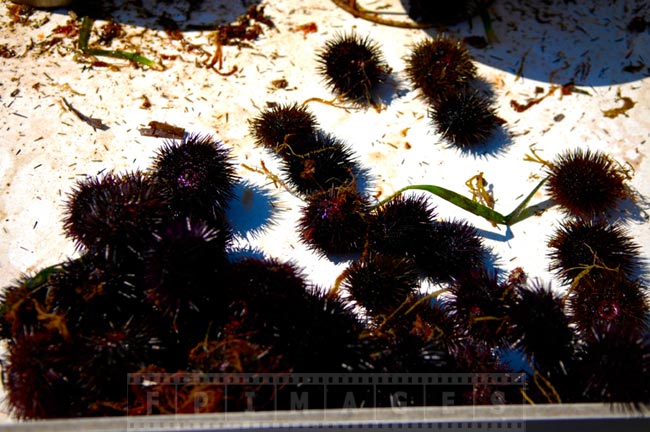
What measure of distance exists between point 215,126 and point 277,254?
928mm

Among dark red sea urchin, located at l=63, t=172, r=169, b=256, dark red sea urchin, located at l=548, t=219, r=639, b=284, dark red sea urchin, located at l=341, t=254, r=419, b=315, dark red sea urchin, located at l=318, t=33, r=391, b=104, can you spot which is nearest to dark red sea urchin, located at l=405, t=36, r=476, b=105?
dark red sea urchin, located at l=318, t=33, r=391, b=104

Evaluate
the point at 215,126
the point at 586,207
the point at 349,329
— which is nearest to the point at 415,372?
the point at 349,329

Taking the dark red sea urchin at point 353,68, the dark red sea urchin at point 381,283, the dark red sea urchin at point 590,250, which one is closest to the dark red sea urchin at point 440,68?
the dark red sea urchin at point 353,68

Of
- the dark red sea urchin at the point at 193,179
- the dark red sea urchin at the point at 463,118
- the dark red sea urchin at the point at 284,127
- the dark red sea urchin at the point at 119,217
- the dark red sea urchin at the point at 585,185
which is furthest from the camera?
the dark red sea urchin at the point at 463,118

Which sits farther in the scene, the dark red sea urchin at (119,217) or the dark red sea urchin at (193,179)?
the dark red sea urchin at (193,179)

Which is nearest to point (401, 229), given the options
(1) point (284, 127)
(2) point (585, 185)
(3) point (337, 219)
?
(3) point (337, 219)

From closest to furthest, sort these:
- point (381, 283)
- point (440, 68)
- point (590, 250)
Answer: point (381, 283), point (590, 250), point (440, 68)

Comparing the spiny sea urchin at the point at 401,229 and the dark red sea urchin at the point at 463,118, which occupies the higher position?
the dark red sea urchin at the point at 463,118

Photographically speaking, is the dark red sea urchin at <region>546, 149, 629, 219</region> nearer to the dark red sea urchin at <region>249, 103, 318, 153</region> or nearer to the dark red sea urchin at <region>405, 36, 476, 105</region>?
the dark red sea urchin at <region>405, 36, 476, 105</region>

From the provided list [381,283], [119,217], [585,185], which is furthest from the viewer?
[585,185]

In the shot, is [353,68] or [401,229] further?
[353,68]

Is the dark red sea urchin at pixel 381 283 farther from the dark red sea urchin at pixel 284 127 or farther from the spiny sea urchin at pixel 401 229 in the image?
the dark red sea urchin at pixel 284 127

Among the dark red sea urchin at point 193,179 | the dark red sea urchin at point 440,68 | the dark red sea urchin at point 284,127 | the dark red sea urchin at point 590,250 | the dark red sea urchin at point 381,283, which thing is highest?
the dark red sea urchin at point 440,68

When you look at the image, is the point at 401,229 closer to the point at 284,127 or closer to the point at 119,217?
the point at 284,127
